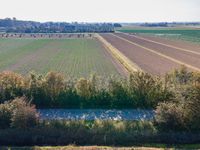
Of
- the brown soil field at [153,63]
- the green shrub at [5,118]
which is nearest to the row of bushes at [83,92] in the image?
the green shrub at [5,118]

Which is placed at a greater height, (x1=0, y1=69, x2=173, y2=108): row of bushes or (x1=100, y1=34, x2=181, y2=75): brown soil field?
(x1=0, y1=69, x2=173, y2=108): row of bushes

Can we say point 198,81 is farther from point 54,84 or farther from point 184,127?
point 54,84

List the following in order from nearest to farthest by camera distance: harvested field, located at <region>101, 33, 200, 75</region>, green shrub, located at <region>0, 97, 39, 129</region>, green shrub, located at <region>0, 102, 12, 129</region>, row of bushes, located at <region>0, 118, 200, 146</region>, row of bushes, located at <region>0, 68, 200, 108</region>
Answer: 1. row of bushes, located at <region>0, 118, 200, 146</region>
2. green shrub, located at <region>0, 97, 39, 129</region>
3. green shrub, located at <region>0, 102, 12, 129</region>
4. row of bushes, located at <region>0, 68, 200, 108</region>
5. harvested field, located at <region>101, 33, 200, 75</region>

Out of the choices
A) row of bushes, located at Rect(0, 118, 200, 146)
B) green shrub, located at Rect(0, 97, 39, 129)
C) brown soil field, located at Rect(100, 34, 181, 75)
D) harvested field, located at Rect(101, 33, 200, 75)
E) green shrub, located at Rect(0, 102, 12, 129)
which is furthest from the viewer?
harvested field, located at Rect(101, 33, 200, 75)

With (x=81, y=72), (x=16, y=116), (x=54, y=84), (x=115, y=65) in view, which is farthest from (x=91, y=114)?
(x=115, y=65)

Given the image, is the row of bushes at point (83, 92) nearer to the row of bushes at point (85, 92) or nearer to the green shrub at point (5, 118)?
the row of bushes at point (85, 92)

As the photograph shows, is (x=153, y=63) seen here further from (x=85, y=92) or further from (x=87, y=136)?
(x=87, y=136)

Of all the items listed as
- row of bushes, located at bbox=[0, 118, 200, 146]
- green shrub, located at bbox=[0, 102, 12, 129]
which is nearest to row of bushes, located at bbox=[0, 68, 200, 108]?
green shrub, located at bbox=[0, 102, 12, 129]

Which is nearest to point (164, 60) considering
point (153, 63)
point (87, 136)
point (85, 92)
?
point (153, 63)

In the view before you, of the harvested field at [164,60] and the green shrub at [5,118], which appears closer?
the green shrub at [5,118]

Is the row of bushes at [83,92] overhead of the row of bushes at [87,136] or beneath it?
overhead

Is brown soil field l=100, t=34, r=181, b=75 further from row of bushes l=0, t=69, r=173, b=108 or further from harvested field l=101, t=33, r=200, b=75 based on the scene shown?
row of bushes l=0, t=69, r=173, b=108
